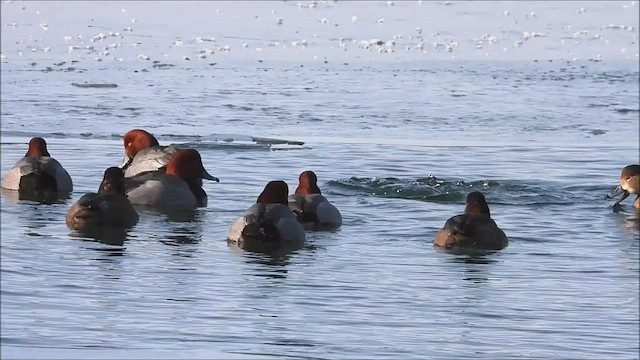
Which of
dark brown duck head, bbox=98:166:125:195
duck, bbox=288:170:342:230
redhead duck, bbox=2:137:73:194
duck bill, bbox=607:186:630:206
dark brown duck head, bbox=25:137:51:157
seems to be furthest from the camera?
dark brown duck head, bbox=25:137:51:157

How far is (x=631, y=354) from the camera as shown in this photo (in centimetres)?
813

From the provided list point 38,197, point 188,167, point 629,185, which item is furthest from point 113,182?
point 629,185

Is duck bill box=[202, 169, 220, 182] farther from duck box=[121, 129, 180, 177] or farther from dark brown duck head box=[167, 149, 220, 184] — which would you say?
duck box=[121, 129, 180, 177]

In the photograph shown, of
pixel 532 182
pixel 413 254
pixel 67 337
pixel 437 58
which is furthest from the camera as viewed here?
pixel 437 58

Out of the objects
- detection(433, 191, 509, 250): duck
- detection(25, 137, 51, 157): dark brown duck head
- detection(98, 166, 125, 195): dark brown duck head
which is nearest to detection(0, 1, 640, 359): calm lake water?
detection(433, 191, 509, 250): duck

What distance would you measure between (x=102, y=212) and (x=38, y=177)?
6.64 feet

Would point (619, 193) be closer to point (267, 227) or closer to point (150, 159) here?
point (267, 227)

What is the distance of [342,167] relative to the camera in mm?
16797

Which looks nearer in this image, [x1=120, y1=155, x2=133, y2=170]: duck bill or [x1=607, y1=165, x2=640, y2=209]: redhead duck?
[x1=607, y1=165, x2=640, y2=209]: redhead duck

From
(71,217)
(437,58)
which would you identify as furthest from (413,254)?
(437,58)

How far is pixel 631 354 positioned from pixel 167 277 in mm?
3449

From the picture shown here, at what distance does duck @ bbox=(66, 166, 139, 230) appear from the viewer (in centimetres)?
1239

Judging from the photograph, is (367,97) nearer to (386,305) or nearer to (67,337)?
(386,305)

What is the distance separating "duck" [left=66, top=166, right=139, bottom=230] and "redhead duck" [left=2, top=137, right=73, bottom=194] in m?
1.62
